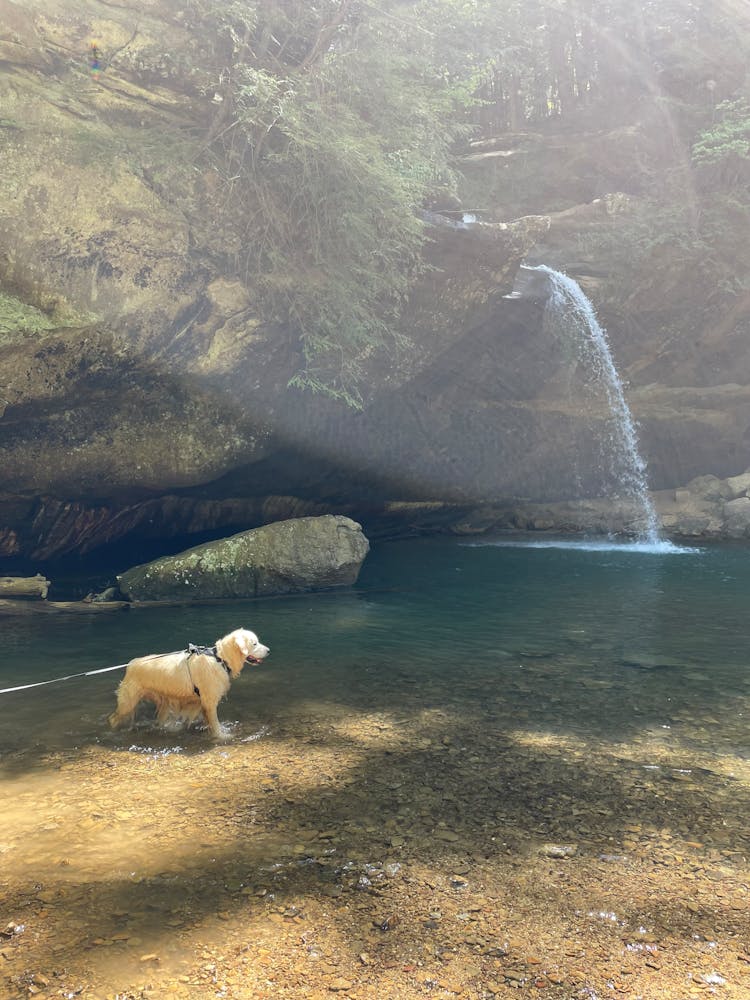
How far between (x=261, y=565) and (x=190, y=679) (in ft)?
30.7

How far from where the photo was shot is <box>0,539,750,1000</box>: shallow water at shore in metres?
3.46

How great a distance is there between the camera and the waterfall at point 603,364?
23.7 metres

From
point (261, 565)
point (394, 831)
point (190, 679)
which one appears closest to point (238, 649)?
point (190, 679)

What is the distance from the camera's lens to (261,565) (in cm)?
1598

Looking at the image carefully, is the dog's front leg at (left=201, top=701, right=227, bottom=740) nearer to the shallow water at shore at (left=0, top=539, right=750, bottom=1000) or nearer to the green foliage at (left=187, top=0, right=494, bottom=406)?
the shallow water at shore at (left=0, top=539, right=750, bottom=1000)

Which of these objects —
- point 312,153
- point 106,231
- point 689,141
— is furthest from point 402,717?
point 689,141

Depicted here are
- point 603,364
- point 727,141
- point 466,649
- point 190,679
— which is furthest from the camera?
point 603,364

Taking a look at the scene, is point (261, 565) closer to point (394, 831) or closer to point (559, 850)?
point (394, 831)

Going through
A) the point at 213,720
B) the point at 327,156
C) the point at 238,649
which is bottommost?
the point at 213,720

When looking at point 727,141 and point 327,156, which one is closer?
point 327,156

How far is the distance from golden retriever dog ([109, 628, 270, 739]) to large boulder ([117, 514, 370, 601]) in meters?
8.60

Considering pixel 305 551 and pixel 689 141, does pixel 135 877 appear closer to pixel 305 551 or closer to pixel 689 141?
pixel 305 551

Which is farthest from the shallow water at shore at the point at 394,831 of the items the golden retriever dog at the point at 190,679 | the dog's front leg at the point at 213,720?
the golden retriever dog at the point at 190,679

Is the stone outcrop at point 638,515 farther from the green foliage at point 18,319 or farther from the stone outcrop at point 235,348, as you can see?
the green foliage at point 18,319
